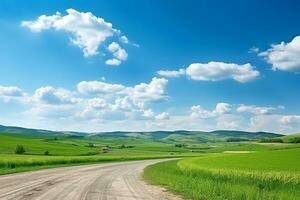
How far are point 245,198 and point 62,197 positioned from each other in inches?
347

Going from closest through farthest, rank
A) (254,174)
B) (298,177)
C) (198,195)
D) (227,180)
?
(198,195) < (298,177) < (254,174) < (227,180)

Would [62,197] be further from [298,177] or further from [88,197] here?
[298,177]

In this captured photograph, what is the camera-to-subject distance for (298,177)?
26297mm

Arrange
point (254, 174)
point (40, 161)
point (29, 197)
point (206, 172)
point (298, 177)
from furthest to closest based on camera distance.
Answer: point (40, 161) < point (206, 172) < point (254, 174) < point (298, 177) < point (29, 197)

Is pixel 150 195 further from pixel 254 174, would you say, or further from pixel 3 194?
pixel 254 174

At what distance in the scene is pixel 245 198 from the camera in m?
20.8

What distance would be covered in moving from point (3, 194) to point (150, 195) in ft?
24.0

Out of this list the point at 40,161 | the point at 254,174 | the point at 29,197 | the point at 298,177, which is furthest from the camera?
the point at 40,161

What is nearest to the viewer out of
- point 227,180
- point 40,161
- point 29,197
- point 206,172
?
point 29,197

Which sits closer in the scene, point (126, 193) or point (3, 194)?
point (3, 194)

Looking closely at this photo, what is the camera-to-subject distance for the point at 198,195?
21.8 metres

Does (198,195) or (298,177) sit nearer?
(198,195)

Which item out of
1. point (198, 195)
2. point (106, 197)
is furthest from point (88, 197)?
point (198, 195)

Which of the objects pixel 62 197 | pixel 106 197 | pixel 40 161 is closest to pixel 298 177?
pixel 106 197
